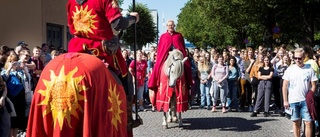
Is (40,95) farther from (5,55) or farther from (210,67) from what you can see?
(210,67)

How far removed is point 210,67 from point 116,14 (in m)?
11.8

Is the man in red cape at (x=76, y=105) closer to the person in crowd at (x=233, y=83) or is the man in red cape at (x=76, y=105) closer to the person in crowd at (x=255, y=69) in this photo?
the person in crowd at (x=255, y=69)

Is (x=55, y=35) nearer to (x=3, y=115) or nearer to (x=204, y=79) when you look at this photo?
(x=204, y=79)

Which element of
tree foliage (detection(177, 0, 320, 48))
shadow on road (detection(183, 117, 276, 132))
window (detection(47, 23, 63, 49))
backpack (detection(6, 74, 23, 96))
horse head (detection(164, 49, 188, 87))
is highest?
tree foliage (detection(177, 0, 320, 48))

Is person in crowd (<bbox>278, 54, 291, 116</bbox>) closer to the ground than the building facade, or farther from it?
closer to the ground

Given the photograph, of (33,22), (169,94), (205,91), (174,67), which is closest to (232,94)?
(205,91)

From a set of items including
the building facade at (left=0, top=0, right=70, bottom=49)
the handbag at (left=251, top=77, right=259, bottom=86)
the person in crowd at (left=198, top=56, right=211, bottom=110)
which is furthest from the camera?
the building facade at (left=0, top=0, right=70, bottom=49)

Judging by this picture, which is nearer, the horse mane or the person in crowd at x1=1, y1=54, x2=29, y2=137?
the person in crowd at x1=1, y1=54, x2=29, y2=137

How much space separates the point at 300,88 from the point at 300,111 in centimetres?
45

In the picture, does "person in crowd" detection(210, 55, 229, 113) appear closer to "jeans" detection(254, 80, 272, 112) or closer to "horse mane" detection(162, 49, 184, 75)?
"jeans" detection(254, 80, 272, 112)

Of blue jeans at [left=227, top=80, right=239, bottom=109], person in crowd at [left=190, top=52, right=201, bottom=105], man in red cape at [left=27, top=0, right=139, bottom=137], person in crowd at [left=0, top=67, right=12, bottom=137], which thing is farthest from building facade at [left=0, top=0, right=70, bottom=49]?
man in red cape at [left=27, top=0, right=139, bottom=137]

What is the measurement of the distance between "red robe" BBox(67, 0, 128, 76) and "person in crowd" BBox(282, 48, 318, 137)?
190 inches

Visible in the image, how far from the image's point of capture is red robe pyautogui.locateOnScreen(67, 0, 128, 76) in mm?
4969

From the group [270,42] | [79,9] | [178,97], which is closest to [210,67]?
[178,97]
